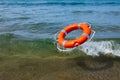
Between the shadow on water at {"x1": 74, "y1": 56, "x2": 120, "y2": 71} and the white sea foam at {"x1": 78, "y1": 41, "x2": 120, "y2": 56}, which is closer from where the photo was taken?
the shadow on water at {"x1": 74, "y1": 56, "x2": 120, "y2": 71}

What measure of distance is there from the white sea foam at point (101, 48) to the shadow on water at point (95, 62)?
1.57ft

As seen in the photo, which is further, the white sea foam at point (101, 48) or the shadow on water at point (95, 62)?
the white sea foam at point (101, 48)

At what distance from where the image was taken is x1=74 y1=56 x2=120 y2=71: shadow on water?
7.31 meters

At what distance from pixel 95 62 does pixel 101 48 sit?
1.45 meters

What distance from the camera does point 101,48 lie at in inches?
355

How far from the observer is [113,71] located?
7039mm

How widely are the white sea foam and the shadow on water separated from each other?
48 centimetres

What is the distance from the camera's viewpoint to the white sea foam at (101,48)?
28.1 ft

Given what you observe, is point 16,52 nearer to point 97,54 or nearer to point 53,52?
point 53,52

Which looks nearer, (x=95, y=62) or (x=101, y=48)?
(x=95, y=62)

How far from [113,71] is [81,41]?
123cm

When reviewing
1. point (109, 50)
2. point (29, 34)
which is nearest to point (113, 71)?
point (109, 50)

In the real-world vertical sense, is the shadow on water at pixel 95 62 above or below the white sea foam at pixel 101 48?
above

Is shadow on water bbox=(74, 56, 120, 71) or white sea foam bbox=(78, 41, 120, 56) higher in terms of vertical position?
shadow on water bbox=(74, 56, 120, 71)
